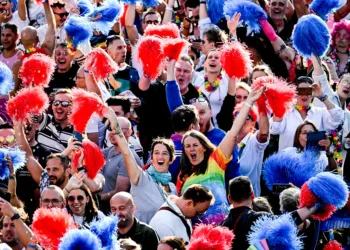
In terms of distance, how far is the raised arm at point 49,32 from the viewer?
13289 mm

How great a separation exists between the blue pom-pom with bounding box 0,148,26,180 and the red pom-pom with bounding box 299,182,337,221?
2658 millimetres

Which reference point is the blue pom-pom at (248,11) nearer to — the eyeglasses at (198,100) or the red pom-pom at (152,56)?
the red pom-pom at (152,56)

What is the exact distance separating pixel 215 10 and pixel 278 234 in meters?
5.54

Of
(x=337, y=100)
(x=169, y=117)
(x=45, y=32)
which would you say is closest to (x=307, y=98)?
(x=337, y=100)

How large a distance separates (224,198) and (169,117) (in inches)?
74.1

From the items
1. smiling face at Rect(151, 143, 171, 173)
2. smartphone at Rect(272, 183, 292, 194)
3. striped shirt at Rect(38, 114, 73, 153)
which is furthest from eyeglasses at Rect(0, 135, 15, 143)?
smartphone at Rect(272, 183, 292, 194)

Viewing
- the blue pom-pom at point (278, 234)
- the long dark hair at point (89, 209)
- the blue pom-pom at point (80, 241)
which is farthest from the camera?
the long dark hair at point (89, 209)

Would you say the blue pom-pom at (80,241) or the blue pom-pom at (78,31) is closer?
the blue pom-pom at (80,241)

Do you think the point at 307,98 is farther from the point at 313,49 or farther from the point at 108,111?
the point at 108,111

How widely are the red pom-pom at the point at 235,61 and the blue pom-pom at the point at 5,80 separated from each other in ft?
6.93

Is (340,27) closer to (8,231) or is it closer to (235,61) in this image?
(235,61)

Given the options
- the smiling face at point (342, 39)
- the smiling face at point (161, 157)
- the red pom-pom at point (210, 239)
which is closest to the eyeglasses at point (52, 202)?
the smiling face at point (161, 157)

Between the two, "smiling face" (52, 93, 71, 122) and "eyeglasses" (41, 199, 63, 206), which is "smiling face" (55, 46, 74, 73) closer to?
"smiling face" (52, 93, 71, 122)

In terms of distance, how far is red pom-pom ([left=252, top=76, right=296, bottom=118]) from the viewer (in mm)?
10156
